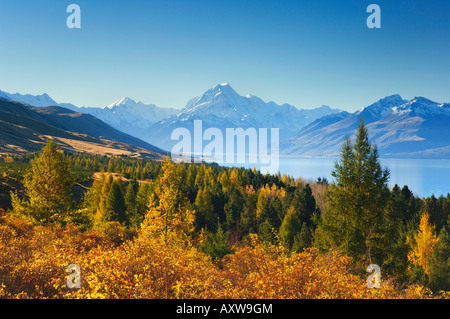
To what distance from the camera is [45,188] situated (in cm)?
3225

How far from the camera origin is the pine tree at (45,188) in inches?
1249

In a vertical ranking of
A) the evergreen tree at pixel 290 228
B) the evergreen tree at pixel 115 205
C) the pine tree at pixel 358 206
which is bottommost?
the evergreen tree at pixel 290 228

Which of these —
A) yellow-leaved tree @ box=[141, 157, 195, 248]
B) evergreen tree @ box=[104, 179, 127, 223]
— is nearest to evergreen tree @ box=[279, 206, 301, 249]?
yellow-leaved tree @ box=[141, 157, 195, 248]

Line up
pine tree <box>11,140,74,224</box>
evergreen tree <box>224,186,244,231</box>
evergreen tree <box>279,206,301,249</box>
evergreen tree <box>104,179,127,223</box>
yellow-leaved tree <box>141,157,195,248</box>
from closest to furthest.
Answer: yellow-leaved tree <box>141,157,195,248</box> → pine tree <box>11,140,74,224</box> → evergreen tree <box>104,179,127,223</box> → evergreen tree <box>279,206,301,249</box> → evergreen tree <box>224,186,244,231</box>

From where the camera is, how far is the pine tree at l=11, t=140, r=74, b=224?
1249 inches

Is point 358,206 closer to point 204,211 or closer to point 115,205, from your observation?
point 115,205

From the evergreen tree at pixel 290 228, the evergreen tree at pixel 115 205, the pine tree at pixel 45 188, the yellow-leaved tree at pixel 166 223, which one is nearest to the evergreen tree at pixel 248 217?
the evergreen tree at pixel 290 228

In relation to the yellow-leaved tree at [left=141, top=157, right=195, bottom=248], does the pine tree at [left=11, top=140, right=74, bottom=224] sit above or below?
above

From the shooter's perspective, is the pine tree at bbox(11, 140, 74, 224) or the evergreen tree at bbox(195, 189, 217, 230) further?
the evergreen tree at bbox(195, 189, 217, 230)

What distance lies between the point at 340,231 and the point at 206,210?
57.0 meters

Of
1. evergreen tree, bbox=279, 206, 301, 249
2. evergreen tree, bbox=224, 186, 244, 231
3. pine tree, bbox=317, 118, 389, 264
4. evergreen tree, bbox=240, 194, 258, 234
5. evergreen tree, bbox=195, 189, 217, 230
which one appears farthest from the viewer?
evergreen tree, bbox=224, 186, 244, 231

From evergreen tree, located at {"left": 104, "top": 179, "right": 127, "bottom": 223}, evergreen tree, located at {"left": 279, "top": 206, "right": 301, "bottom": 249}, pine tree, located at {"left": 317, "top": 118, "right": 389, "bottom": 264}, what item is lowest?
evergreen tree, located at {"left": 279, "top": 206, "right": 301, "bottom": 249}

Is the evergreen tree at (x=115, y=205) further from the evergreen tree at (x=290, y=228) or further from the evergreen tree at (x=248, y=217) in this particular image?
the evergreen tree at (x=290, y=228)

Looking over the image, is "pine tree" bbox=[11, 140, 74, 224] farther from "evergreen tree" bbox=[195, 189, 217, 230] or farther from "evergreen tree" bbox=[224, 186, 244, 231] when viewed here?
"evergreen tree" bbox=[224, 186, 244, 231]
